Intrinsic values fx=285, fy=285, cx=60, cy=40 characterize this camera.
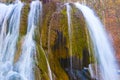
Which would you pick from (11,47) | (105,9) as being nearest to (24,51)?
(11,47)

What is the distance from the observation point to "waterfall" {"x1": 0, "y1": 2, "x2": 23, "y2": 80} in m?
8.05

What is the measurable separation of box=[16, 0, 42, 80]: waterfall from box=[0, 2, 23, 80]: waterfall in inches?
12.3

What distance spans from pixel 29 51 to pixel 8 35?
1.54m

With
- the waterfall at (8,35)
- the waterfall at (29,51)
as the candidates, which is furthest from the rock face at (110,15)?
the waterfall at (8,35)

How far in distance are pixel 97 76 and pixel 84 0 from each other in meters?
6.51

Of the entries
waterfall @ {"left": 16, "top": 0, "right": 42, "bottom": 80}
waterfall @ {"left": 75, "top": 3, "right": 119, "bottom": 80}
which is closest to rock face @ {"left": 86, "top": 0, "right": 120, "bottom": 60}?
waterfall @ {"left": 75, "top": 3, "right": 119, "bottom": 80}

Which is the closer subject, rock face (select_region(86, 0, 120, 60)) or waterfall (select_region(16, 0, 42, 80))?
waterfall (select_region(16, 0, 42, 80))

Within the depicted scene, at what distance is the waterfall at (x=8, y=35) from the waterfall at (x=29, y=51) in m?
0.31

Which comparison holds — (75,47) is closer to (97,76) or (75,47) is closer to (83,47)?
(83,47)

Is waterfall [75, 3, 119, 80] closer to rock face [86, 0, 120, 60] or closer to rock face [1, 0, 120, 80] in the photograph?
rock face [1, 0, 120, 80]

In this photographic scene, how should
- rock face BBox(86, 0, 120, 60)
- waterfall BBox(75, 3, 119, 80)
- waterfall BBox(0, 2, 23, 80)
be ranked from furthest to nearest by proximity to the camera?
rock face BBox(86, 0, 120, 60)
waterfall BBox(75, 3, 119, 80)
waterfall BBox(0, 2, 23, 80)

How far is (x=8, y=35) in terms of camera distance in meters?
9.58

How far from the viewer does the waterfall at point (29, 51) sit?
7.82 meters

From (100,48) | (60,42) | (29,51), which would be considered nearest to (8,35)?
(29,51)
